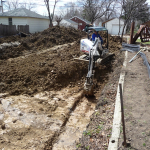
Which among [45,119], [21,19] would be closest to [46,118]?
[45,119]

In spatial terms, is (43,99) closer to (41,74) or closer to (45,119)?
(45,119)

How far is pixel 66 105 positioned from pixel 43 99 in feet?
3.35

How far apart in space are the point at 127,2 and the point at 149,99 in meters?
17.6

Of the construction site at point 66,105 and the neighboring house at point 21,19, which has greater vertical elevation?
the neighboring house at point 21,19

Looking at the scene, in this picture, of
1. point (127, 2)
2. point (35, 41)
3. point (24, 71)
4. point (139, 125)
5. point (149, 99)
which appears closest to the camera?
point (139, 125)

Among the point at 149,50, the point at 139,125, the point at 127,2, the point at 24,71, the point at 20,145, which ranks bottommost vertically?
the point at 20,145

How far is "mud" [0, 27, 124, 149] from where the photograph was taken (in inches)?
178

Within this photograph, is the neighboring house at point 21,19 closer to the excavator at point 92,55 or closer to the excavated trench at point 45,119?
the excavator at point 92,55

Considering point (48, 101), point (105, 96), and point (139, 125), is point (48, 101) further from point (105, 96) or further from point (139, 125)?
Answer: point (139, 125)

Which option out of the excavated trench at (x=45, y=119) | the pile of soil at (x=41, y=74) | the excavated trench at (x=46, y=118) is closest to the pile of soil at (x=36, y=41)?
the pile of soil at (x=41, y=74)

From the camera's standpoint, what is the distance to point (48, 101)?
21.3 ft

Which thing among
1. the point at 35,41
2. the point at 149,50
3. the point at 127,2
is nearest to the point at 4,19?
the point at 35,41

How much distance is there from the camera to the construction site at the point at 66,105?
4.09 m

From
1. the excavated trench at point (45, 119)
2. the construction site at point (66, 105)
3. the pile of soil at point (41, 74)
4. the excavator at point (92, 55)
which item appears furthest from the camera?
the pile of soil at point (41, 74)
